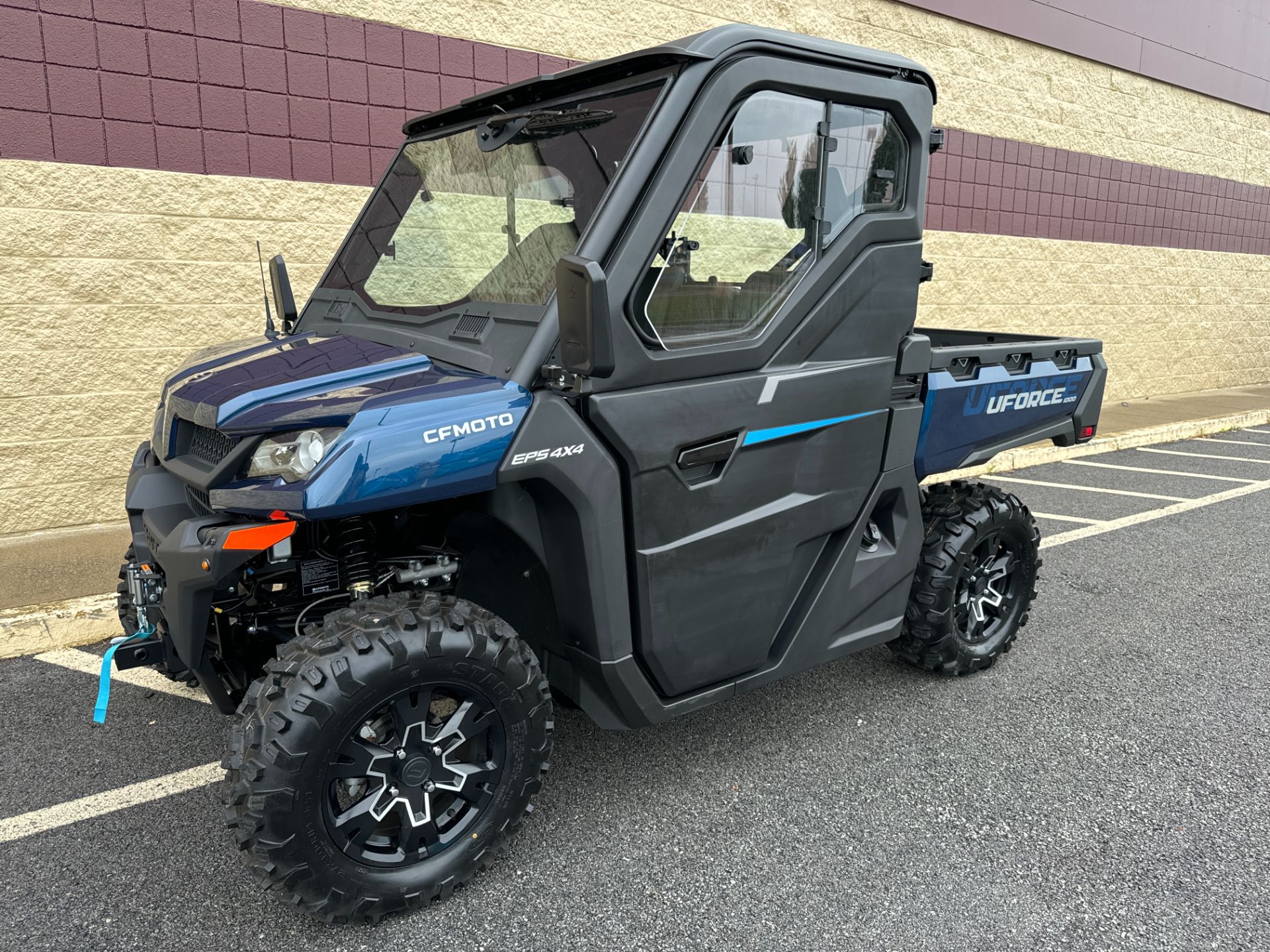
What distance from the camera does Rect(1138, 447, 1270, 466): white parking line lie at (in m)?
9.15

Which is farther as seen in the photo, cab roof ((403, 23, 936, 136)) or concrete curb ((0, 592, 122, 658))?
concrete curb ((0, 592, 122, 658))

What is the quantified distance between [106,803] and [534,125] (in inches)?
107

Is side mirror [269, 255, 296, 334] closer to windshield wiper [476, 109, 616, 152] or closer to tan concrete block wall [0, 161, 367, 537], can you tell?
windshield wiper [476, 109, 616, 152]

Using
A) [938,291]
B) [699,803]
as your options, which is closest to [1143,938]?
[699,803]

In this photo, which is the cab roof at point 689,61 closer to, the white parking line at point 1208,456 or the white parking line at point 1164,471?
the white parking line at point 1164,471

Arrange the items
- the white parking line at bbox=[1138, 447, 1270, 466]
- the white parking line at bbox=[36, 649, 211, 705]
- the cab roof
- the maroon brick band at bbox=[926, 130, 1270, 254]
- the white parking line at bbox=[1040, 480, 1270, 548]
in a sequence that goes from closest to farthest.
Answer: the cab roof, the white parking line at bbox=[36, 649, 211, 705], the white parking line at bbox=[1040, 480, 1270, 548], the white parking line at bbox=[1138, 447, 1270, 466], the maroon brick band at bbox=[926, 130, 1270, 254]

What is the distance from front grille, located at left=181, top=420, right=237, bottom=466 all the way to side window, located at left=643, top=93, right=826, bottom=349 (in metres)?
1.24

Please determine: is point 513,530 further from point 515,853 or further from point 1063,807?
point 1063,807

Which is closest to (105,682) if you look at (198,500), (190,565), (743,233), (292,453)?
(190,565)

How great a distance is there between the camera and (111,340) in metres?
5.77

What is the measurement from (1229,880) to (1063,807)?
19.5 inches

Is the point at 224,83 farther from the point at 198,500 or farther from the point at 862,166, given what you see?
the point at 862,166

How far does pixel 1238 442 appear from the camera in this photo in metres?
10.5

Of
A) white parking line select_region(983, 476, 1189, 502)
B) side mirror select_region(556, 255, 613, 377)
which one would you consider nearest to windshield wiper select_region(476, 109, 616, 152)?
side mirror select_region(556, 255, 613, 377)
